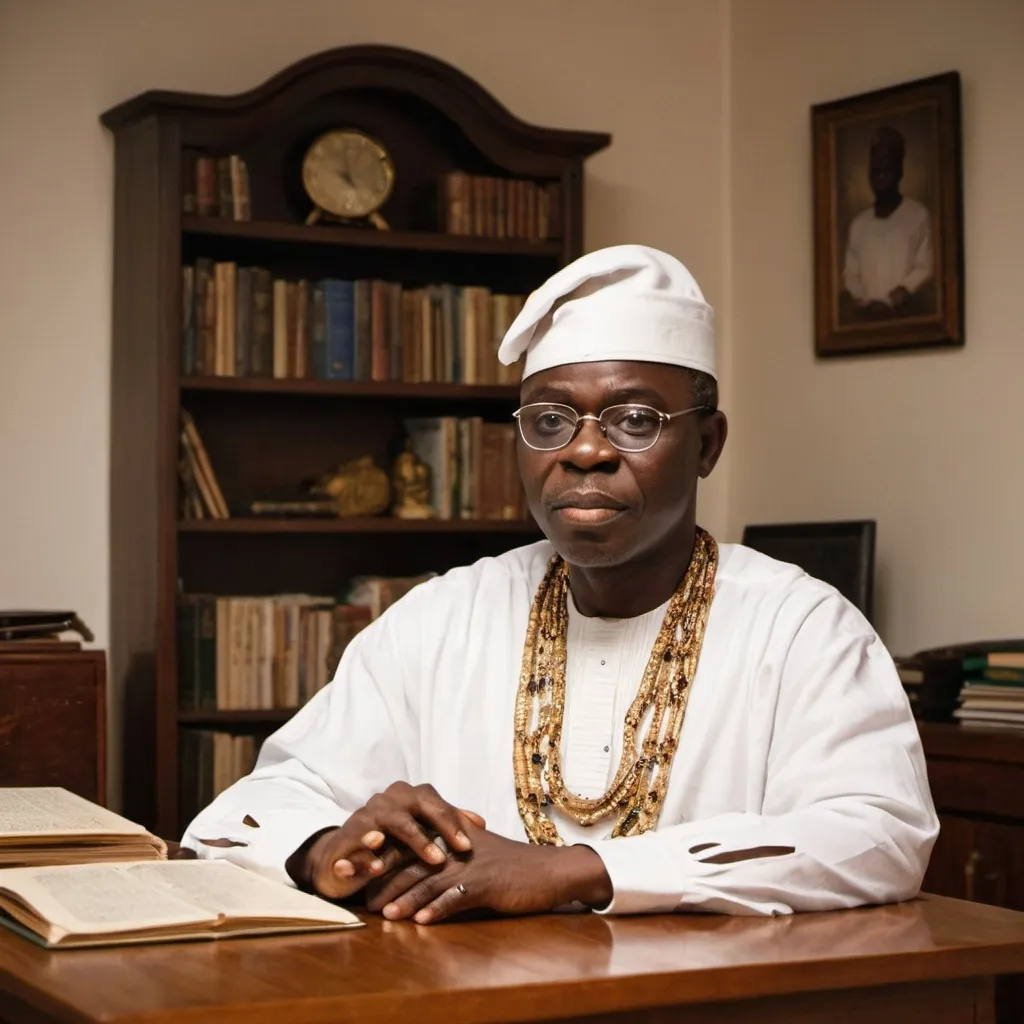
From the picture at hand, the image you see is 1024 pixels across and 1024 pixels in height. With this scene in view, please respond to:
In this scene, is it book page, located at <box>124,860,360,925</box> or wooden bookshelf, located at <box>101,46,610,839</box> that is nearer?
book page, located at <box>124,860,360,925</box>

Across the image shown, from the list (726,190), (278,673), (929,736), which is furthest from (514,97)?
(929,736)

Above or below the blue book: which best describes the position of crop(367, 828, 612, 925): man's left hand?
below

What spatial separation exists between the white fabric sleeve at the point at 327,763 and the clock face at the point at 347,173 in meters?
1.88

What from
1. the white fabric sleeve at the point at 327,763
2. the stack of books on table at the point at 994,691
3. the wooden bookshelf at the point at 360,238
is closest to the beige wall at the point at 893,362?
the stack of books on table at the point at 994,691

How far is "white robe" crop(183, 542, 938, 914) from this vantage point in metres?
1.80

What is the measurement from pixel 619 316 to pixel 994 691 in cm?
165

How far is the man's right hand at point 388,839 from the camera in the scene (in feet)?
5.77

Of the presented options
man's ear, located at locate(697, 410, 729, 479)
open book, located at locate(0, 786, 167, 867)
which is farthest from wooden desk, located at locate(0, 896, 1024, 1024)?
man's ear, located at locate(697, 410, 729, 479)

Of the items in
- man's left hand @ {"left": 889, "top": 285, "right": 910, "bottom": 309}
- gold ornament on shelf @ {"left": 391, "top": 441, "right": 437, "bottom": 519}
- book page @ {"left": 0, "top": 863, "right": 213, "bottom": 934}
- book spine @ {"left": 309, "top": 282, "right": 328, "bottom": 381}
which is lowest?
book page @ {"left": 0, "top": 863, "right": 213, "bottom": 934}

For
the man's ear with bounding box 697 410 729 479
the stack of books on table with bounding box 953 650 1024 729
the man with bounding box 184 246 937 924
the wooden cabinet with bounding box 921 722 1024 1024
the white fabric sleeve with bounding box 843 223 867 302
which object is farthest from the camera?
the white fabric sleeve with bounding box 843 223 867 302

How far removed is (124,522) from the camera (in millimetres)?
4031

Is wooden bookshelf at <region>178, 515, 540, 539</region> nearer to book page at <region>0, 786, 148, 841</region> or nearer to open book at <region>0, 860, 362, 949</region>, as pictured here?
book page at <region>0, 786, 148, 841</region>

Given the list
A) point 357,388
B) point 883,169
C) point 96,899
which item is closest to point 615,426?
point 96,899

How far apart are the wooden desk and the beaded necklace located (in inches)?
15.1
